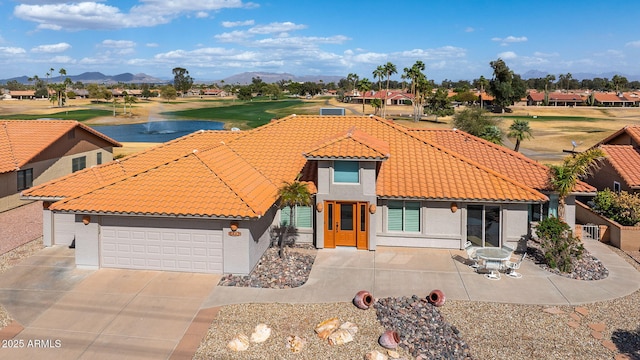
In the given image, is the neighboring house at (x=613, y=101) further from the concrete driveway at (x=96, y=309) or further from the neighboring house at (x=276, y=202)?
the concrete driveway at (x=96, y=309)

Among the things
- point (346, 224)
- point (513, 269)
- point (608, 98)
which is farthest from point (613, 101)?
point (346, 224)

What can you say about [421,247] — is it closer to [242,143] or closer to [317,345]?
[317,345]

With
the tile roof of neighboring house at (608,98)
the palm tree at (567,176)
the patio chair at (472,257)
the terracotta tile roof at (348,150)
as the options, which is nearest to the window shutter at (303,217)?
the terracotta tile roof at (348,150)

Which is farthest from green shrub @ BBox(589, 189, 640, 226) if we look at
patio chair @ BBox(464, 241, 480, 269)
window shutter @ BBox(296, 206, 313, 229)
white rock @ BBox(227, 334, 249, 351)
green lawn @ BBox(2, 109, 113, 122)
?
green lawn @ BBox(2, 109, 113, 122)

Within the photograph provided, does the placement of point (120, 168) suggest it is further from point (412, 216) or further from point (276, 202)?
point (412, 216)

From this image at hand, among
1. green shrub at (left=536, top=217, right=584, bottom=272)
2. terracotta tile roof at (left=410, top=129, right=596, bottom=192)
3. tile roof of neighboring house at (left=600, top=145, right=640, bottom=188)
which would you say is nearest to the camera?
green shrub at (left=536, top=217, right=584, bottom=272)

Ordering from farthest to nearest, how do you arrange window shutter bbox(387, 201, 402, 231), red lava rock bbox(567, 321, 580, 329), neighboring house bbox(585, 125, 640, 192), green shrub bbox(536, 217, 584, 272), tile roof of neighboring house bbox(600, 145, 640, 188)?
1. neighboring house bbox(585, 125, 640, 192)
2. tile roof of neighboring house bbox(600, 145, 640, 188)
3. window shutter bbox(387, 201, 402, 231)
4. green shrub bbox(536, 217, 584, 272)
5. red lava rock bbox(567, 321, 580, 329)

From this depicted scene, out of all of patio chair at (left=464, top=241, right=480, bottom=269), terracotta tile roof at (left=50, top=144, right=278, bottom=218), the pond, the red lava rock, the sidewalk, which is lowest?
the red lava rock

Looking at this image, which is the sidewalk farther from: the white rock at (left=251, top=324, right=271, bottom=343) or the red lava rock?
the white rock at (left=251, top=324, right=271, bottom=343)
